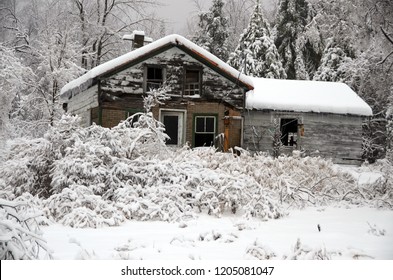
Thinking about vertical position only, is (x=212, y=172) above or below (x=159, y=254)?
above

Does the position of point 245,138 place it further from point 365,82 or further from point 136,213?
point 136,213

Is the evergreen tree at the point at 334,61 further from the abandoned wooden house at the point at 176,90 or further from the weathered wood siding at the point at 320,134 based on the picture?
the abandoned wooden house at the point at 176,90

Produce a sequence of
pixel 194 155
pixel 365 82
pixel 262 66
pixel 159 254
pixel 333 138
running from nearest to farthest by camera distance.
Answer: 1. pixel 159 254
2. pixel 194 155
3. pixel 365 82
4. pixel 262 66
5. pixel 333 138

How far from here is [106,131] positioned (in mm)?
7070

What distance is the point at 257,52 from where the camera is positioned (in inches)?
522

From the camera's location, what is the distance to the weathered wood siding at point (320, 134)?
58.7 feet

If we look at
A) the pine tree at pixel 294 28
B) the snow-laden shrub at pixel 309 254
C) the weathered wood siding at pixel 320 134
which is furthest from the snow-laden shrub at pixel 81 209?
the weathered wood siding at pixel 320 134

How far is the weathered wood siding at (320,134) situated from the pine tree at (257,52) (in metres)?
2.03

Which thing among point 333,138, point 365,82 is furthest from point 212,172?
point 333,138

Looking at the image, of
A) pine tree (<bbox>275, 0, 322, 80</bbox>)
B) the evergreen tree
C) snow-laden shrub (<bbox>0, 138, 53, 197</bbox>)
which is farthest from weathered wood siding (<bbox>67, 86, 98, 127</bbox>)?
the evergreen tree

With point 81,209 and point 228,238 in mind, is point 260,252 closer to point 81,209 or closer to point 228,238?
point 228,238

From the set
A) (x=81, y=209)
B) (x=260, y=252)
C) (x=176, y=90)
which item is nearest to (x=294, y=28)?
(x=176, y=90)

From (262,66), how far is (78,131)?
1211 cm

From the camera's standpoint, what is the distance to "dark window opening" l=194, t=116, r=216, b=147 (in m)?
15.4
